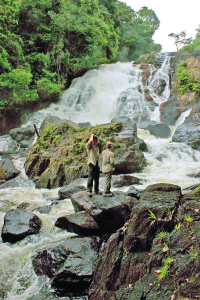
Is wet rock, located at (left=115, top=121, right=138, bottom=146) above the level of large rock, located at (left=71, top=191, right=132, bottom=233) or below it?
above

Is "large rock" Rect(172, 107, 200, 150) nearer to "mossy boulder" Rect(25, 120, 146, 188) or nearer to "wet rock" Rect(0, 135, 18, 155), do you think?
"mossy boulder" Rect(25, 120, 146, 188)

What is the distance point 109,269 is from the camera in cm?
347

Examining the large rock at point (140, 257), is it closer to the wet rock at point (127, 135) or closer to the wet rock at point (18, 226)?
the wet rock at point (18, 226)

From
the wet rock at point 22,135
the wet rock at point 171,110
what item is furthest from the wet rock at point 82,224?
the wet rock at point 171,110

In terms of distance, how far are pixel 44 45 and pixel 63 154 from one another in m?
17.7

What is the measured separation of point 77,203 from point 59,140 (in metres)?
7.09

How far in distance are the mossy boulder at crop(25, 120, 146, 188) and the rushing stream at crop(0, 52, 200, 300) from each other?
57 centimetres

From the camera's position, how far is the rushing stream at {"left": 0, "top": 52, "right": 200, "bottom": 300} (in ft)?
14.7

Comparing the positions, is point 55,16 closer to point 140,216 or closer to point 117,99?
point 117,99

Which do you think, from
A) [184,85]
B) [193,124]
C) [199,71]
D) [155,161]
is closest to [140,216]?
[155,161]

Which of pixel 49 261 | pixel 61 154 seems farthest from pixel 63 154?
pixel 49 261

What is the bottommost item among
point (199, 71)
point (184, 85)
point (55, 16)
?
point (184, 85)

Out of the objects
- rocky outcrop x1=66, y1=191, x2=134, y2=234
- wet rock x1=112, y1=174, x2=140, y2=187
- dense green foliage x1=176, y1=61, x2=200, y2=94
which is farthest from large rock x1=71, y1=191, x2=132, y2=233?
dense green foliage x1=176, y1=61, x2=200, y2=94

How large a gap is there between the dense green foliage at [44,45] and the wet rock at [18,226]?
13.8m
